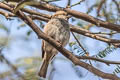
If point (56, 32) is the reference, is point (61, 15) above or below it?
above

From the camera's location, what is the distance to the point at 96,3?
402 centimetres

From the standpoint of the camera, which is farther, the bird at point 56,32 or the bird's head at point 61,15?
the bird at point 56,32

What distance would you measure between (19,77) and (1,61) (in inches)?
18.7

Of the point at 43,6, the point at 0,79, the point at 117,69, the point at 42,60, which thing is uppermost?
the point at 43,6

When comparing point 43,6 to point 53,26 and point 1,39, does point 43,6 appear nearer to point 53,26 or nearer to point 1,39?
point 1,39

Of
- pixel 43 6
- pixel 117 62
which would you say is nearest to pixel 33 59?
pixel 43 6

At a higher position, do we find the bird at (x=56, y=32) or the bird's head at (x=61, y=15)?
the bird's head at (x=61, y=15)

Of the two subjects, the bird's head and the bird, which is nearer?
the bird's head

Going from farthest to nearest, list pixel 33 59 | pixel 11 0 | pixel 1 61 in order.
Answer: pixel 33 59, pixel 1 61, pixel 11 0

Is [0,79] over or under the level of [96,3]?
under

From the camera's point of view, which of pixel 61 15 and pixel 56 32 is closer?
pixel 61 15

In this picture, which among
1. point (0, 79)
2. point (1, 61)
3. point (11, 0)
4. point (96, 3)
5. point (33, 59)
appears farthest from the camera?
point (96, 3)

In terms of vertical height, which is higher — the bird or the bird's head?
the bird's head

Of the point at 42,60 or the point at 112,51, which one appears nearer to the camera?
the point at 112,51
